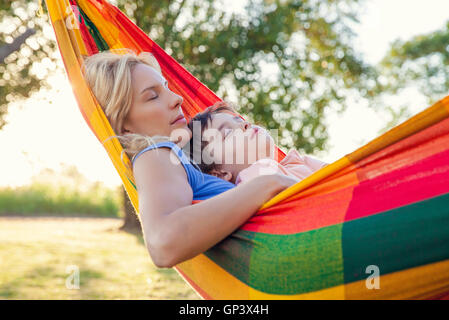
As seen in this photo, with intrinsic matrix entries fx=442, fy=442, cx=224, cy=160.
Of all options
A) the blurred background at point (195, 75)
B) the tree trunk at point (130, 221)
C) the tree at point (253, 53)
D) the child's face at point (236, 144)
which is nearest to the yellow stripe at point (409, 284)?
the child's face at point (236, 144)

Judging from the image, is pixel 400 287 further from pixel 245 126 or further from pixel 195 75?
pixel 195 75

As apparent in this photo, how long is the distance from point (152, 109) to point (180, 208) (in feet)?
1.85

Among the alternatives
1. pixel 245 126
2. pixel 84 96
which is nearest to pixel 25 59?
pixel 84 96

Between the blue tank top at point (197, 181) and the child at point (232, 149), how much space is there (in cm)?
12

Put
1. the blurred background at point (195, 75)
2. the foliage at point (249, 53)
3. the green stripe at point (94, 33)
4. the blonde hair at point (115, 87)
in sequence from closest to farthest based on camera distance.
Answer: the blonde hair at point (115, 87)
the green stripe at point (94, 33)
the blurred background at point (195, 75)
the foliage at point (249, 53)

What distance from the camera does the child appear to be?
5.08 ft

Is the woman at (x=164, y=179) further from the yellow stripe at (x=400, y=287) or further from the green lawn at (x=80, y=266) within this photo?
the green lawn at (x=80, y=266)

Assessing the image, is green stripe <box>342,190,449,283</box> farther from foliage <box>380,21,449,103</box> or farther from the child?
foliage <box>380,21,449,103</box>

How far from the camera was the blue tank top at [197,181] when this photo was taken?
4.03 feet

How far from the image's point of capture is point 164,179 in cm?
110

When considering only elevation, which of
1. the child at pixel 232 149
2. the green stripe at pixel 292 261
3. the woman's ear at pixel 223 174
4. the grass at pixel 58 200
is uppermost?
the grass at pixel 58 200

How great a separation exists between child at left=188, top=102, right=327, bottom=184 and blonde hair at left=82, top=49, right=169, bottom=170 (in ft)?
0.81

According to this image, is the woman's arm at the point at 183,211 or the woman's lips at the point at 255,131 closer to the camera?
the woman's arm at the point at 183,211
